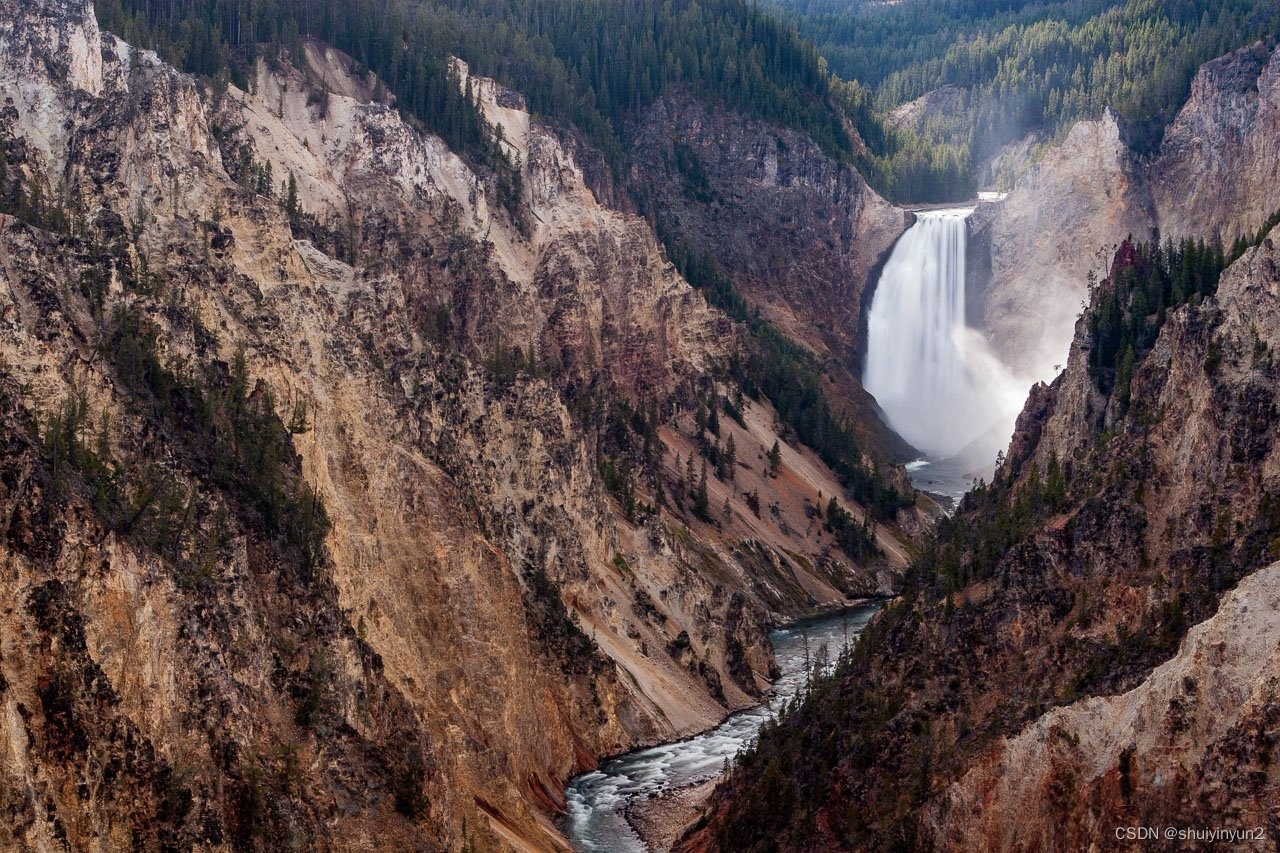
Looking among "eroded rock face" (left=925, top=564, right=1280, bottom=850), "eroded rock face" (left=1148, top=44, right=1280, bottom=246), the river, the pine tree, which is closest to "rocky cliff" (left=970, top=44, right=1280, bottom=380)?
"eroded rock face" (left=1148, top=44, right=1280, bottom=246)

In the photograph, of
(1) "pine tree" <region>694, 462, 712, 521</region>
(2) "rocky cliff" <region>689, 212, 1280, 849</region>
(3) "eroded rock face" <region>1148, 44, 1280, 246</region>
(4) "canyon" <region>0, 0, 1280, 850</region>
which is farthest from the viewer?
(3) "eroded rock face" <region>1148, 44, 1280, 246</region>

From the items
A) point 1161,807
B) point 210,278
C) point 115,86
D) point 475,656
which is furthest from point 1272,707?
point 115,86

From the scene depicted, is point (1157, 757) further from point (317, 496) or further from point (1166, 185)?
point (1166, 185)

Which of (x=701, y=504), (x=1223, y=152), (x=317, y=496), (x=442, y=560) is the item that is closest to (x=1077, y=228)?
(x=1223, y=152)

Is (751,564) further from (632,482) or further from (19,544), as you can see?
(19,544)

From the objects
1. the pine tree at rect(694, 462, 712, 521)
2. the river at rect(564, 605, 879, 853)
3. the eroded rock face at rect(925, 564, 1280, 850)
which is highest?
the pine tree at rect(694, 462, 712, 521)

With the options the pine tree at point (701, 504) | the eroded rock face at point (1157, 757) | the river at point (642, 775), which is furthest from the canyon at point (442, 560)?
the pine tree at point (701, 504)

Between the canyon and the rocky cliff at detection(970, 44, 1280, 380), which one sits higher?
the rocky cliff at detection(970, 44, 1280, 380)

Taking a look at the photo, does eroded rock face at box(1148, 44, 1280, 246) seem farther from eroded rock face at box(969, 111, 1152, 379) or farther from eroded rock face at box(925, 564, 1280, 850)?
eroded rock face at box(925, 564, 1280, 850)
